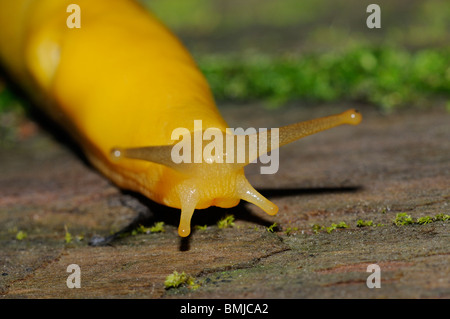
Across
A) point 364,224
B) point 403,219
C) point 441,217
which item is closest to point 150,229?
point 364,224

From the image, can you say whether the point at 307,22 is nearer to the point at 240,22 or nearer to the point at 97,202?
the point at 240,22

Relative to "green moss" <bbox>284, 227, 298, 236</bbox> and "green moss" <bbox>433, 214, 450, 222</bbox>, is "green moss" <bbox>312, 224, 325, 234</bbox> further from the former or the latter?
"green moss" <bbox>433, 214, 450, 222</bbox>

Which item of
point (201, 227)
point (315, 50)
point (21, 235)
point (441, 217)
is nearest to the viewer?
point (441, 217)

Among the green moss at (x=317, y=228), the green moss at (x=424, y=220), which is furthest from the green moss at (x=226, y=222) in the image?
the green moss at (x=424, y=220)

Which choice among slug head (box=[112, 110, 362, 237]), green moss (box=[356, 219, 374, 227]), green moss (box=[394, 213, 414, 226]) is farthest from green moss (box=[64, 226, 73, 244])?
green moss (box=[394, 213, 414, 226])

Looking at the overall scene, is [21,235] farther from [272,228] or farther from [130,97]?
[272,228]

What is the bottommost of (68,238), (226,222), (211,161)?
(68,238)
